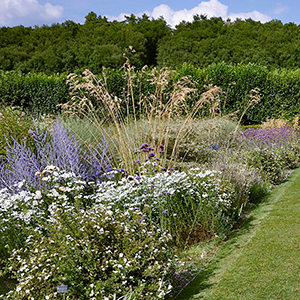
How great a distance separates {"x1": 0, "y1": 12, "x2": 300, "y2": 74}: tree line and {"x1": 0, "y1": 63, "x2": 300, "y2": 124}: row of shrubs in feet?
21.8

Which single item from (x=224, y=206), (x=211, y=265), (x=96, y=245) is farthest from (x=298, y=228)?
(x=96, y=245)


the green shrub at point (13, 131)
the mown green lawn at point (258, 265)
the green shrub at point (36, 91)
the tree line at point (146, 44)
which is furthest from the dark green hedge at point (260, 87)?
the mown green lawn at point (258, 265)

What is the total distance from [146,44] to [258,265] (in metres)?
19.7

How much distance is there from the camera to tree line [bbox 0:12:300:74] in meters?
18.3

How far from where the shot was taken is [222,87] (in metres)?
11.1

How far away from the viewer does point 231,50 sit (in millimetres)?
18672

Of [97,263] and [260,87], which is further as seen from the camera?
[260,87]

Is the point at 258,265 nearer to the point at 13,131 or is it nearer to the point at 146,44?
the point at 13,131

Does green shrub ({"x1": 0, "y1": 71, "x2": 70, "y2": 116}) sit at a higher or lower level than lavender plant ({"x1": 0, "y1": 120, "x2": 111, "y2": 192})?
higher

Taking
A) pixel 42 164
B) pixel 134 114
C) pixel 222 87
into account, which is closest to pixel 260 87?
pixel 222 87

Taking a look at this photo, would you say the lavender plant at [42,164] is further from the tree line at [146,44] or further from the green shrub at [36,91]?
the tree line at [146,44]

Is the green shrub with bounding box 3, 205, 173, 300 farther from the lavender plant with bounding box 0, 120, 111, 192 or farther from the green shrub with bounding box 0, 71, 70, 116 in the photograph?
the green shrub with bounding box 0, 71, 70, 116

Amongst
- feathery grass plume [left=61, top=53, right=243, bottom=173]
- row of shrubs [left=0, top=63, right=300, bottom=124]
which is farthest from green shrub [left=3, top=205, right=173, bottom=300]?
row of shrubs [left=0, top=63, right=300, bottom=124]

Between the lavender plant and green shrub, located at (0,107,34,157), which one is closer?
the lavender plant
